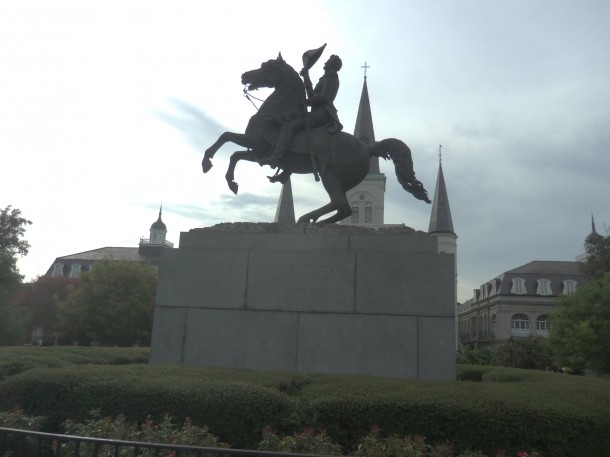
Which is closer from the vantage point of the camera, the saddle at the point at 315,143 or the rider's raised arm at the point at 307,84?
the saddle at the point at 315,143

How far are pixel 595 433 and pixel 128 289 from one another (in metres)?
48.9

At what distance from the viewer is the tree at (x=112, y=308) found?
4950 cm

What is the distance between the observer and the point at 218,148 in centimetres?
1166

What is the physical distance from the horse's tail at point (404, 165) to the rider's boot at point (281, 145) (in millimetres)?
1755

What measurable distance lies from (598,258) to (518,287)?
3765cm

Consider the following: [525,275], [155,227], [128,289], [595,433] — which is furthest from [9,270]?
[155,227]

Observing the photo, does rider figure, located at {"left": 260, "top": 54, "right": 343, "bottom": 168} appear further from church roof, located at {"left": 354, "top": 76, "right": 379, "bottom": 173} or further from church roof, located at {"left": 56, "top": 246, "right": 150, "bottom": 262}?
church roof, located at {"left": 56, "top": 246, "right": 150, "bottom": 262}

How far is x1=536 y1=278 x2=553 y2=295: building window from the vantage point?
82938 mm

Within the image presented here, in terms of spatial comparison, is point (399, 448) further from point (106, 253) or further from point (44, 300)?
point (106, 253)

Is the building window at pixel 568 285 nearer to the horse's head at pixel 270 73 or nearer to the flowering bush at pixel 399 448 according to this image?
the horse's head at pixel 270 73

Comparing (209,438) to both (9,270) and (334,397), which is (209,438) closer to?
(334,397)

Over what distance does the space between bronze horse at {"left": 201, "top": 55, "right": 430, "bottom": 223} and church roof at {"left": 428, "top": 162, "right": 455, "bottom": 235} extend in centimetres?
7170

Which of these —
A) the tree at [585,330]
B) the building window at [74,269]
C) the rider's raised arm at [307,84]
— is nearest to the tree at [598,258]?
the tree at [585,330]

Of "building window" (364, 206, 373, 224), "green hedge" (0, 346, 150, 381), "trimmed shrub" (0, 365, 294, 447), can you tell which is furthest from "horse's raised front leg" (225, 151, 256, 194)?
"building window" (364, 206, 373, 224)
